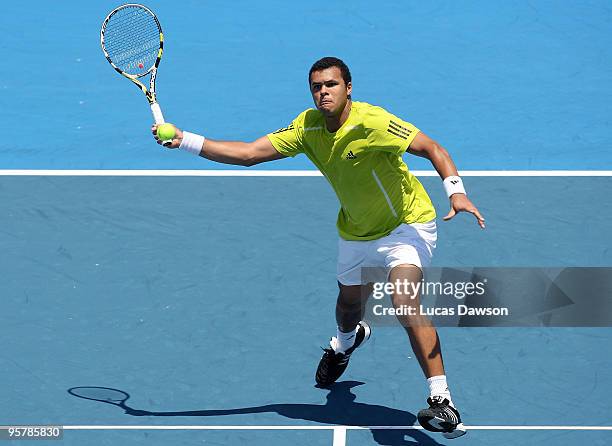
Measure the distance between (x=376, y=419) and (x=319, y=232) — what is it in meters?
2.76

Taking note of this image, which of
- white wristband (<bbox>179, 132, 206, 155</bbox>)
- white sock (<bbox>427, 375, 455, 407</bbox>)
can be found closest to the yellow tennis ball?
white wristband (<bbox>179, 132, 206, 155</bbox>)

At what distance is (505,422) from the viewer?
8.30 meters

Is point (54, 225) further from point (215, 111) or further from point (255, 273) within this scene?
point (215, 111)

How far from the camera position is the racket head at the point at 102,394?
8.57 metres

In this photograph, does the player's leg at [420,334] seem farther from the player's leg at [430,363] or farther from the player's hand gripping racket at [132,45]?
the player's hand gripping racket at [132,45]

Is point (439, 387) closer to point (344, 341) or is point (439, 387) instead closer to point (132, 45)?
point (344, 341)

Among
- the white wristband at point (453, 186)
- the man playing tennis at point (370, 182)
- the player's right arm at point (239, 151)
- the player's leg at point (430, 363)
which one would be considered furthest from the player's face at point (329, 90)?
the player's leg at point (430, 363)

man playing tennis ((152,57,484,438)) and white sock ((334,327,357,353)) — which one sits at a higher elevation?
man playing tennis ((152,57,484,438))

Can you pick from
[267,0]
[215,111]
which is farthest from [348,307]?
[267,0]

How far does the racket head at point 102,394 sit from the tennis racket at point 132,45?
6.70ft

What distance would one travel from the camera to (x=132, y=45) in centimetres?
920
